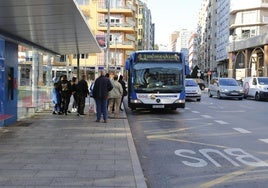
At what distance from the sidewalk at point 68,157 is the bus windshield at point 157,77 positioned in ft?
21.6

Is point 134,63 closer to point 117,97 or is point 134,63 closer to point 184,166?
point 117,97

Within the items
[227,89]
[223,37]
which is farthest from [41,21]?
[223,37]

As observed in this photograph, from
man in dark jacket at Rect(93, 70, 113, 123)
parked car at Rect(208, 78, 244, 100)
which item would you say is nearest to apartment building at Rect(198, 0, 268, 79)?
parked car at Rect(208, 78, 244, 100)

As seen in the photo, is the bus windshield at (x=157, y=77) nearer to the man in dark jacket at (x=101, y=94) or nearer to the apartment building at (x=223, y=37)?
the man in dark jacket at (x=101, y=94)

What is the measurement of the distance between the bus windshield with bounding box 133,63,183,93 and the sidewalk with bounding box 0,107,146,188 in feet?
21.6

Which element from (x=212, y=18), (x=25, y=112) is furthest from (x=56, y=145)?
(x=212, y=18)

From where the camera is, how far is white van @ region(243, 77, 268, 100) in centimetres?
3588

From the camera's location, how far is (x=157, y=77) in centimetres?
2083

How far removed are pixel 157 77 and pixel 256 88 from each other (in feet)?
59.3

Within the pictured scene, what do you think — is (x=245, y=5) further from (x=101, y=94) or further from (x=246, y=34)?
(x=101, y=94)

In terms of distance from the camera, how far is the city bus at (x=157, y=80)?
67.7 ft

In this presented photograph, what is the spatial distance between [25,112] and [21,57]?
6.71 feet

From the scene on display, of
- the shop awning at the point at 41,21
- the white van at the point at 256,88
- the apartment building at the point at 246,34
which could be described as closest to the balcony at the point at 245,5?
the apartment building at the point at 246,34

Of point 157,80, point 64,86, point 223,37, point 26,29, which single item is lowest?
point 64,86
